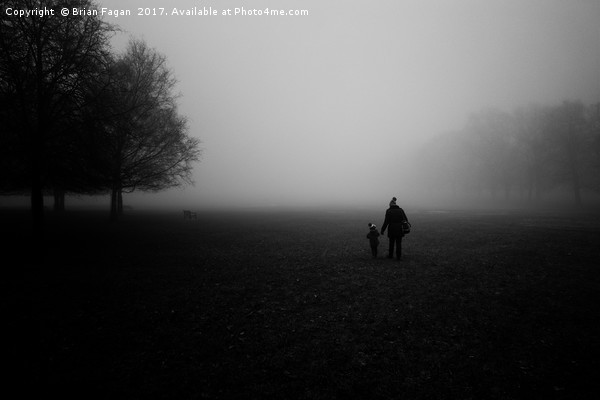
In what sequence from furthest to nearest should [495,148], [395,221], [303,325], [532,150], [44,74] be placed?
[495,148] < [532,150] < [395,221] < [44,74] < [303,325]

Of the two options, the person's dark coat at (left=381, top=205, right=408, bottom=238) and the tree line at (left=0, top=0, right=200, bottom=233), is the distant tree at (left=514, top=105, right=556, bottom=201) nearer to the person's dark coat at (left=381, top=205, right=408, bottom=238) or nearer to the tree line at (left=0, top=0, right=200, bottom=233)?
the person's dark coat at (left=381, top=205, right=408, bottom=238)

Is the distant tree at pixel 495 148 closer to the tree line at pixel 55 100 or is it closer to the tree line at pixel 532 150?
the tree line at pixel 532 150

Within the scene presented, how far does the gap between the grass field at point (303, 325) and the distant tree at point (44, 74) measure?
16.1 feet

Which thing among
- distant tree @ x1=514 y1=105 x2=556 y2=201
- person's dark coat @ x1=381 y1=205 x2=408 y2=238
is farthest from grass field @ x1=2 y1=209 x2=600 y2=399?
distant tree @ x1=514 y1=105 x2=556 y2=201

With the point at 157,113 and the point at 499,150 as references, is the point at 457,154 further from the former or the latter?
the point at 157,113

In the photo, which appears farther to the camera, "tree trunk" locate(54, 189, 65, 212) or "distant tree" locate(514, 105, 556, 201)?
"distant tree" locate(514, 105, 556, 201)

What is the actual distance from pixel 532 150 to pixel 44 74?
62.9 metres

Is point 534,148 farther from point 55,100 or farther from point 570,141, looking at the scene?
point 55,100

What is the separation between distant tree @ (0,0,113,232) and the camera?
12234mm

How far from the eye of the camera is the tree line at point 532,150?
4197 cm

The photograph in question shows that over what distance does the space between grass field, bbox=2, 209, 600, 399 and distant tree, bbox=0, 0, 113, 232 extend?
4899 mm

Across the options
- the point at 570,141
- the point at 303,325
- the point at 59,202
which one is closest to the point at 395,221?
the point at 303,325

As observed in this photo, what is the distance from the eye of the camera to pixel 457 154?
223 feet

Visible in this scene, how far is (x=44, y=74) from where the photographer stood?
12.9m
